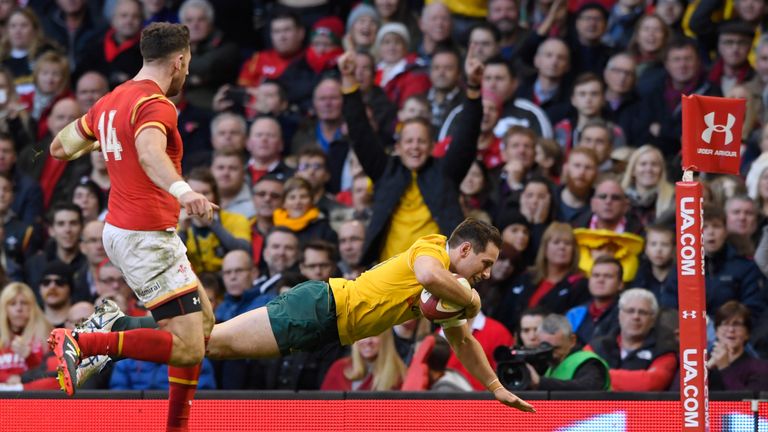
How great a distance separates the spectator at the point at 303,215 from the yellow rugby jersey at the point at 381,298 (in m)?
4.16

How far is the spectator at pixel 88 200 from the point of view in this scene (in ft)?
47.1

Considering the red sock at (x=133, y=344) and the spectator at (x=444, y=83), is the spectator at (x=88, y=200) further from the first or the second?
the red sock at (x=133, y=344)

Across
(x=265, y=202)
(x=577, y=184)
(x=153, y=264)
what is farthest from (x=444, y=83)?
(x=153, y=264)

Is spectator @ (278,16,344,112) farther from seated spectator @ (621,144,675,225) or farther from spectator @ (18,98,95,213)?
seated spectator @ (621,144,675,225)

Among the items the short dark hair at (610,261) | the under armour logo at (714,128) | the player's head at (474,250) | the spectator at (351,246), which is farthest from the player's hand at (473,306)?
the spectator at (351,246)

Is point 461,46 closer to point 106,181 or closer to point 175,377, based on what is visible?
point 106,181

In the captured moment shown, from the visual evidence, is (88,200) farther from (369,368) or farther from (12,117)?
(369,368)

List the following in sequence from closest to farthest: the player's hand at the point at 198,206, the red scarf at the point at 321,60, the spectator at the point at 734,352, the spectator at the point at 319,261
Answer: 1. the player's hand at the point at 198,206
2. the spectator at the point at 734,352
3. the spectator at the point at 319,261
4. the red scarf at the point at 321,60

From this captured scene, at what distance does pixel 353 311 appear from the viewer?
29.5ft

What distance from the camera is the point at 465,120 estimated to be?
1208cm

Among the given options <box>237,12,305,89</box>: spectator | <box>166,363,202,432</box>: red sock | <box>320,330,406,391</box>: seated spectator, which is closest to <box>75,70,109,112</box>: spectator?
<box>237,12,305,89</box>: spectator

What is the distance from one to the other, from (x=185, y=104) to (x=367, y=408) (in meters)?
6.69

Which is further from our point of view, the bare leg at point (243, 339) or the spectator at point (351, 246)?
the spectator at point (351, 246)

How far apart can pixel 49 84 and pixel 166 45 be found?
300 inches
